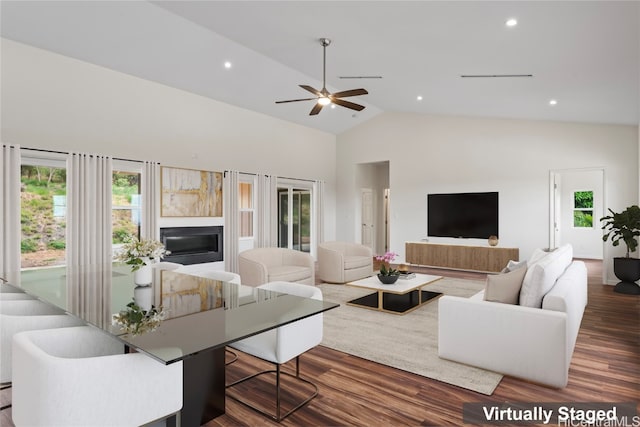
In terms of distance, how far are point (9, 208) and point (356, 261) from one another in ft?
15.9

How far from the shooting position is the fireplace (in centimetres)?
611

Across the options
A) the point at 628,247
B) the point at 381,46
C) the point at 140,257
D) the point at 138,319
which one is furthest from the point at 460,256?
the point at 138,319

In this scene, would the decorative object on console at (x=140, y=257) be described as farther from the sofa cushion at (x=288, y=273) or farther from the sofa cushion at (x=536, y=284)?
the sofa cushion at (x=536, y=284)

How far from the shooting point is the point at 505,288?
2.94 m

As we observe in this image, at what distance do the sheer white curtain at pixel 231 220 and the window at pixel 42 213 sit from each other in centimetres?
254

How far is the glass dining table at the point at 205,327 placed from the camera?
160 cm

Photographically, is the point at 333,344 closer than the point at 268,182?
Yes

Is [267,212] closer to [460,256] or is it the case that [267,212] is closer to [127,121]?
[127,121]

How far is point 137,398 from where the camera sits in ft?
5.20

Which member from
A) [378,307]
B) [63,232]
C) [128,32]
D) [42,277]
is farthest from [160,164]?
[378,307]

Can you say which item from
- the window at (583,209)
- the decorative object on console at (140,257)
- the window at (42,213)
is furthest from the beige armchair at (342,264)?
the window at (583,209)

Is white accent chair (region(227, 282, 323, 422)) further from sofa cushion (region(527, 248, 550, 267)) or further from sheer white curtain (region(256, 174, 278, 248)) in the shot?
sheer white curtain (region(256, 174, 278, 248))

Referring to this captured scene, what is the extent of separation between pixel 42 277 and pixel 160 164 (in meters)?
3.09

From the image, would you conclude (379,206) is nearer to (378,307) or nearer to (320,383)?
(378,307)
